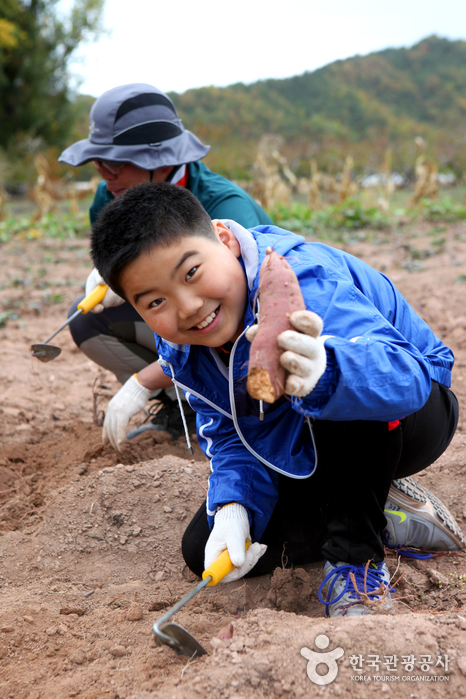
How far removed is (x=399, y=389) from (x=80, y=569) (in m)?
1.17

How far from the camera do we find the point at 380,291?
1479mm

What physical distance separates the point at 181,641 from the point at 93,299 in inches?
56.9

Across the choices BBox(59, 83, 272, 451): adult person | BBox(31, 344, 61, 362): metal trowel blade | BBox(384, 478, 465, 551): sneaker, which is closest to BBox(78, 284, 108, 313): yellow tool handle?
BBox(59, 83, 272, 451): adult person

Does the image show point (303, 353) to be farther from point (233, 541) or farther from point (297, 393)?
point (233, 541)

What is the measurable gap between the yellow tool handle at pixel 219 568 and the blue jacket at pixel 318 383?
19 centimetres

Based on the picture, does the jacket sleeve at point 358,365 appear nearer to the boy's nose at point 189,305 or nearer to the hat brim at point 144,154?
the boy's nose at point 189,305

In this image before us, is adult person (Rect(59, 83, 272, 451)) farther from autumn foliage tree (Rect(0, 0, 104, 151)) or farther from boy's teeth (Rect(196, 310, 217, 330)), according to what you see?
autumn foliage tree (Rect(0, 0, 104, 151))

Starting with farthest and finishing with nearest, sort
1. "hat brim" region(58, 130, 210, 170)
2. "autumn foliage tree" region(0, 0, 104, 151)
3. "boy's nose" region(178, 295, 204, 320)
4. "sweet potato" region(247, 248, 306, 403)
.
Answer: "autumn foliage tree" region(0, 0, 104, 151)
"hat brim" region(58, 130, 210, 170)
"boy's nose" region(178, 295, 204, 320)
"sweet potato" region(247, 248, 306, 403)

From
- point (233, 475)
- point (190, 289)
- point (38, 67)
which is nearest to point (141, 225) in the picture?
point (190, 289)

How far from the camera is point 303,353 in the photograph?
3.28 feet

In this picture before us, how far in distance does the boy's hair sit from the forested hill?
22.8m

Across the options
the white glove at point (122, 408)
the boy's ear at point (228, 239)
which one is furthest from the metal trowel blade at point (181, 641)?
the white glove at point (122, 408)

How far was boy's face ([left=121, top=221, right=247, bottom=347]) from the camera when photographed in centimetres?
123

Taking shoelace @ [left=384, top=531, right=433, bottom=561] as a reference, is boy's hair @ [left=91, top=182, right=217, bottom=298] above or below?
above
